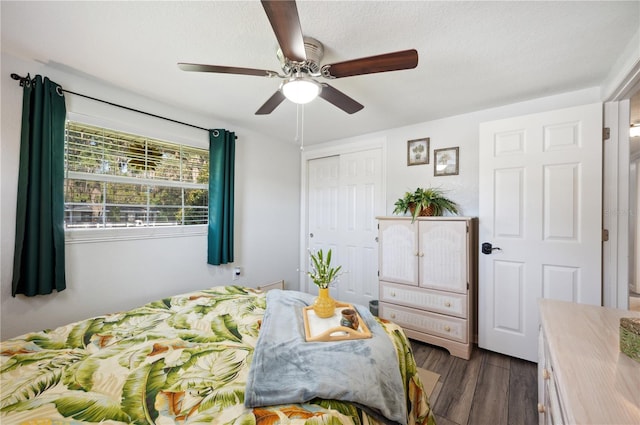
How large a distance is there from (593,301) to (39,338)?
363 cm

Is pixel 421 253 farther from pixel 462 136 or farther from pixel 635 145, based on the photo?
pixel 635 145

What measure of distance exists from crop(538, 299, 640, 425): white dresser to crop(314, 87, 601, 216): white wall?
161 cm

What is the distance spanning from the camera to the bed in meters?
0.84

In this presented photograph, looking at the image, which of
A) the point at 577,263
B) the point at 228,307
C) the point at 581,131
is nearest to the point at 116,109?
the point at 228,307

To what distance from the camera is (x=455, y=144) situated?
2656 millimetres

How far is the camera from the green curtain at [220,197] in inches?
105

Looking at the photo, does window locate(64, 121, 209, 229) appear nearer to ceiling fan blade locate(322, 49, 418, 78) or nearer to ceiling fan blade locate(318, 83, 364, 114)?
ceiling fan blade locate(318, 83, 364, 114)

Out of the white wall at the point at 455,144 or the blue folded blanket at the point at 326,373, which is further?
the white wall at the point at 455,144

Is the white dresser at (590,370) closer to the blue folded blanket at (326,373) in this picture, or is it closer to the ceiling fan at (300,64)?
the blue folded blanket at (326,373)

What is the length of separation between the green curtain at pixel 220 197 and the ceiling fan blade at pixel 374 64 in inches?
69.3

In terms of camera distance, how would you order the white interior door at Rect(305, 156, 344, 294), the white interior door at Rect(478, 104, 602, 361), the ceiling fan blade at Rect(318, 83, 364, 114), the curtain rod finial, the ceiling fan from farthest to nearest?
the white interior door at Rect(305, 156, 344, 294) → the white interior door at Rect(478, 104, 602, 361) → the curtain rod finial → the ceiling fan blade at Rect(318, 83, 364, 114) → the ceiling fan

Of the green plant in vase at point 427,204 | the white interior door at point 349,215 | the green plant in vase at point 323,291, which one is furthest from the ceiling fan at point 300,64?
the white interior door at point 349,215

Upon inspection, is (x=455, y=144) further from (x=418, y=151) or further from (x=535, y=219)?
(x=535, y=219)

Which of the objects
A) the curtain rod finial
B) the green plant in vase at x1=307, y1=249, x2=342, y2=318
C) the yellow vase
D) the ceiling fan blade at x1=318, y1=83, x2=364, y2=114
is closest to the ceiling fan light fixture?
the ceiling fan blade at x1=318, y1=83, x2=364, y2=114
